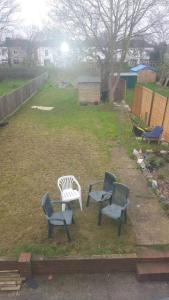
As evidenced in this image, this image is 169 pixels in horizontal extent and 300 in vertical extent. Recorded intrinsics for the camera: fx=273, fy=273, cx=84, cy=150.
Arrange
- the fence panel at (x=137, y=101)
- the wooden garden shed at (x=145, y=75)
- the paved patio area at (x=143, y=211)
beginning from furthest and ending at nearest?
1. the wooden garden shed at (x=145, y=75)
2. the fence panel at (x=137, y=101)
3. the paved patio area at (x=143, y=211)

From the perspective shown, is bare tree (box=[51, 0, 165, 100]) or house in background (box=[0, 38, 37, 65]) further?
house in background (box=[0, 38, 37, 65])

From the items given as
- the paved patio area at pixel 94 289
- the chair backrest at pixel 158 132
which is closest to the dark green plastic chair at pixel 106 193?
the paved patio area at pixel 94 289

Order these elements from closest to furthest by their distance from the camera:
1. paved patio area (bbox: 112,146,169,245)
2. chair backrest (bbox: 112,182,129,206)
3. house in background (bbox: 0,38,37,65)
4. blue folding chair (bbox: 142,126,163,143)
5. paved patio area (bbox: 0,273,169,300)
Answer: paved patio area (bbox: 0,273,169,300) → paved patio area (bbox: 112,146,169,245) → chair backrest (bbox: 112,182,129,206) → blue folding chair (bbox: 142,126,163,143) → house in background (bbox: 0,38,37,65)

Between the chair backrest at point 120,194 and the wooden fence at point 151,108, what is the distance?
6791 millimetres

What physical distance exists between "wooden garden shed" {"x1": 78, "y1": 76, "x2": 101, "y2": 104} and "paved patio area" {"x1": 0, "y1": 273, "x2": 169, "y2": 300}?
1778 centimetres

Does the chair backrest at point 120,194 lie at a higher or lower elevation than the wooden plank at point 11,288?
higher

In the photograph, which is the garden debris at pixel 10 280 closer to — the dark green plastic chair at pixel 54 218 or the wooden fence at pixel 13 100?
the dark green plastic chair at pixel 54 218

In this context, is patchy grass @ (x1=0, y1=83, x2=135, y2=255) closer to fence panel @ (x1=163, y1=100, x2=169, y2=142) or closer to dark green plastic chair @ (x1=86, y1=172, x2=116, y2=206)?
dark green plastic chair @ (x1=86, y1=172, x2=116, y2=206)

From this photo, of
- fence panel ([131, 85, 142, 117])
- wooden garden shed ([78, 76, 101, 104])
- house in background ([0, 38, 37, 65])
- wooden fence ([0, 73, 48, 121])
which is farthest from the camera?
house in background ([0, 38, 37, 65])

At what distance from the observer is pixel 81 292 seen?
486 centimetres

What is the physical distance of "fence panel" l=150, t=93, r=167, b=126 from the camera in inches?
524

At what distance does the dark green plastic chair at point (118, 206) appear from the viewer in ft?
19.7

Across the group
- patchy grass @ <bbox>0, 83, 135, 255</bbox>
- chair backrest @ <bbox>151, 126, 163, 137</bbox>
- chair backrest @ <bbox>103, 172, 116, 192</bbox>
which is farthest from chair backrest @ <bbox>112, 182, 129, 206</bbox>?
chair backrest @ <bbox>151, 126, 163, 137</bbox>

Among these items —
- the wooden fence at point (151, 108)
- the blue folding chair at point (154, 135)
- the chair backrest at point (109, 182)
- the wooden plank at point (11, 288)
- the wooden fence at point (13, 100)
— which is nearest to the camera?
the wooden plank at point (11, 288)
